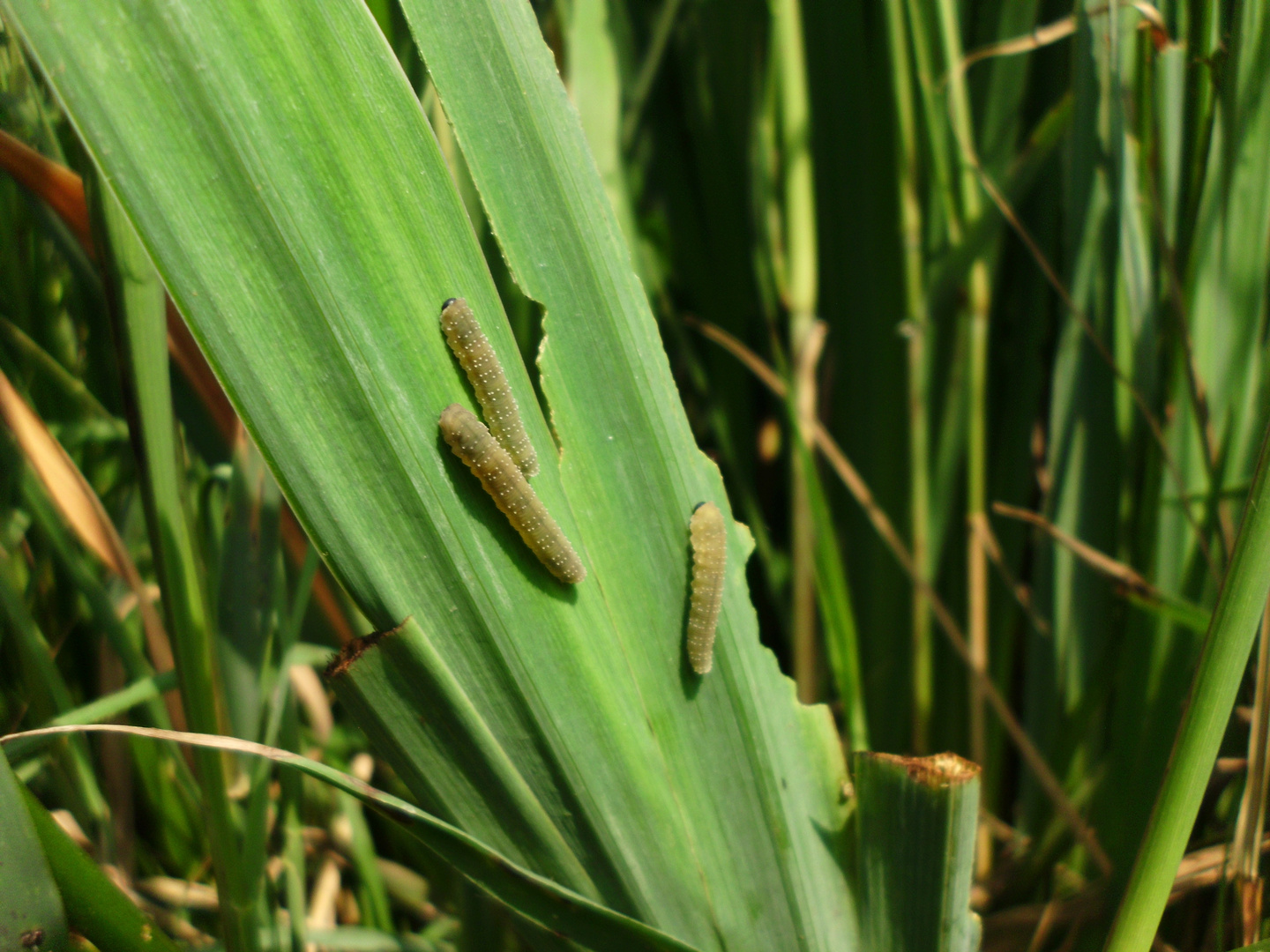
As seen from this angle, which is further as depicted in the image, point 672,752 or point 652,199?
point 652,199

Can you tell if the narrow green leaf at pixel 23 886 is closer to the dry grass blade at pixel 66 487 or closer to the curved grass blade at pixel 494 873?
the curved grass blade at pixel 494 873

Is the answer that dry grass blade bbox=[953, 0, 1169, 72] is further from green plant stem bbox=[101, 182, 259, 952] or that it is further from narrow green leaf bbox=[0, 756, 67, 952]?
narrow green leaf bbox=[0, 756, 67, 952]

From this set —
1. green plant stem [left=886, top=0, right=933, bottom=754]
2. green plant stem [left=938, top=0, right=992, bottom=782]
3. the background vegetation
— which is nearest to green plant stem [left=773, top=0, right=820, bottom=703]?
the background vegetation

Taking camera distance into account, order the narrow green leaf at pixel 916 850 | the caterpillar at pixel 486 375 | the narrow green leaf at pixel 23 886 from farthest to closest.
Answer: the narrow green leaf at pixel 916 850 < the caterpillar at pixel 486 375 < the narrow green leaf at pixel 23 886

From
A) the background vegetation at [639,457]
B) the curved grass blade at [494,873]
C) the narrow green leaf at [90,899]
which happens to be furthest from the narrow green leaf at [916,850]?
the narrow green leaf at [90,899]

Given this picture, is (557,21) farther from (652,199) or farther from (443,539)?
(443,539)

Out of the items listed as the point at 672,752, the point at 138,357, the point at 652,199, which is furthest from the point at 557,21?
the point at 672,752
